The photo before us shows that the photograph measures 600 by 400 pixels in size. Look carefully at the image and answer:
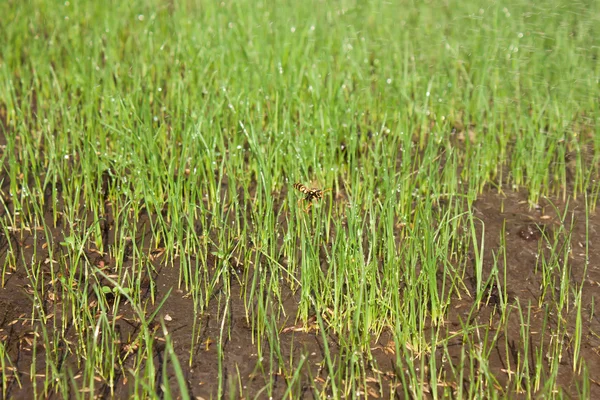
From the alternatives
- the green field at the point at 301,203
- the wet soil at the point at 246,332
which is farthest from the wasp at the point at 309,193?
the wet soil at the point at 246,332

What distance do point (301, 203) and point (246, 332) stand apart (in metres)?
0.58

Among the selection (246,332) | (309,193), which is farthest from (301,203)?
(246,332)

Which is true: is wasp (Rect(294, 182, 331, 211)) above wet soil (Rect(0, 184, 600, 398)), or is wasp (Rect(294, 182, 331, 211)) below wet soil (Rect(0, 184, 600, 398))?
above

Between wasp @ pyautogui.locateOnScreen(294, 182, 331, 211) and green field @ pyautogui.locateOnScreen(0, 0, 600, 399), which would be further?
wasp @ pyautogui.locateOnScreen(294, 182, 331, 211)

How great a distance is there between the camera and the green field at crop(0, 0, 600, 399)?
90.6 inches

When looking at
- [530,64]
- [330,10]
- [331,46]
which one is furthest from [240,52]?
[530,64]

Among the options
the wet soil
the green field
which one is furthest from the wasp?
the wet soil

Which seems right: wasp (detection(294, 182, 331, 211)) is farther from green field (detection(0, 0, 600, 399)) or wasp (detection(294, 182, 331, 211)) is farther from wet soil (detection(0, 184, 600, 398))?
wet soil (detection(0, 184, 600, 398))

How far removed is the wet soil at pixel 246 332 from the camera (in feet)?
7.36

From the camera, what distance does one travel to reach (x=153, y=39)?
4398mm

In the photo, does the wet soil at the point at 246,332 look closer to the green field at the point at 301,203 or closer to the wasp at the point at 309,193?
the green field at the point at 301,203

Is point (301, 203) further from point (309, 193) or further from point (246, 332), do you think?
point (246, 332)

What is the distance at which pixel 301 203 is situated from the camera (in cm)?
285

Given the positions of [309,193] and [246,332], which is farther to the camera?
[309,193]
